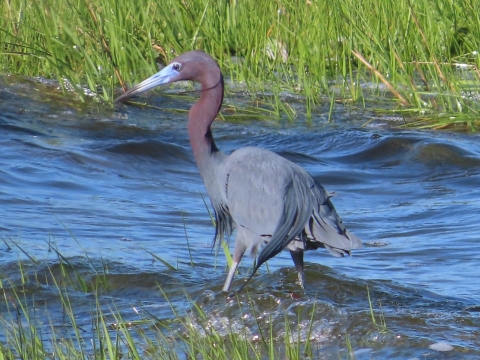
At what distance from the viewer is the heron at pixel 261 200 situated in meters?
4.23

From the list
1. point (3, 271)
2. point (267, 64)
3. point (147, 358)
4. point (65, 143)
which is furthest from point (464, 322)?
point (267, 64)

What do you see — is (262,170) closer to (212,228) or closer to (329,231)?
(329,231)

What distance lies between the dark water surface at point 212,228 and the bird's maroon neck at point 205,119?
16.5 inches

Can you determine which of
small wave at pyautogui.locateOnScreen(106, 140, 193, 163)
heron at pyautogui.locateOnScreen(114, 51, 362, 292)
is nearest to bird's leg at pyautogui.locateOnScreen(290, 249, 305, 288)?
heron at pyautogui.locateOnScreen(114, 51, 362, 292)

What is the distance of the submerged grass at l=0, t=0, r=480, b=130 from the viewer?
24.8ft

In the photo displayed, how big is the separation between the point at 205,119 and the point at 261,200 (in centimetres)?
53

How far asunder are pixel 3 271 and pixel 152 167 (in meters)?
2.56

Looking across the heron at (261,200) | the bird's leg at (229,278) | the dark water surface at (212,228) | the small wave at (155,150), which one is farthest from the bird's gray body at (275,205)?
the small wave at (155,150)

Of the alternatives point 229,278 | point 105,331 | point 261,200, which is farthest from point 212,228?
point 105,331

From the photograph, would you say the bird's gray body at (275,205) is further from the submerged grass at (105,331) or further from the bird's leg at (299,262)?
the submerged grass at (105,331)

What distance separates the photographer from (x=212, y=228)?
5473 millimetres

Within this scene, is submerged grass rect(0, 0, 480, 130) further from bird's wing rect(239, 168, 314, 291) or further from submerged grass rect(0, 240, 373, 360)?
submerged grass rect(0, 240, 373, 360)

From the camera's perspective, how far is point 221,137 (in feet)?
24.5

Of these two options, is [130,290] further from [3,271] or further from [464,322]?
[464,322]
